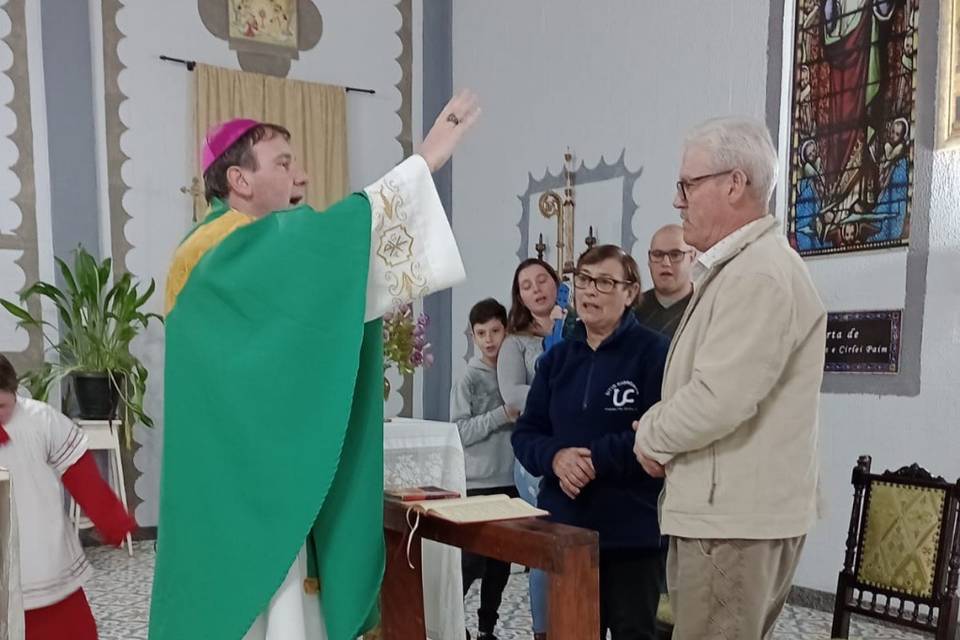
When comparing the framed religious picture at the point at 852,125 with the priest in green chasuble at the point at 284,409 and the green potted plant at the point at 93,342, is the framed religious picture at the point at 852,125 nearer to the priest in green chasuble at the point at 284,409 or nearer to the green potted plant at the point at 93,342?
the priest in green chasuble at the point at 284,409

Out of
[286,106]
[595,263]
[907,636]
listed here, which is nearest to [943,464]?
A: [907,636]

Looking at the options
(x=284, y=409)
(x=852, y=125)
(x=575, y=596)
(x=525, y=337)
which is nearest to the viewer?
(x=575, y=596)

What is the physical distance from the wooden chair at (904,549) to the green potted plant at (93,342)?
4076 millimetres

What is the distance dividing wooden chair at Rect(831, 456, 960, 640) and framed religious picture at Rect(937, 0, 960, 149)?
187 centimetres

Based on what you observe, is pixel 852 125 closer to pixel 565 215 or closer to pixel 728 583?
pixel 565 215

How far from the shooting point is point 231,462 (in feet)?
4.58

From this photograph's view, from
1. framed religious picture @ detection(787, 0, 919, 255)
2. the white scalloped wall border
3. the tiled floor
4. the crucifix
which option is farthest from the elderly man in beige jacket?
the white scalloped wall border

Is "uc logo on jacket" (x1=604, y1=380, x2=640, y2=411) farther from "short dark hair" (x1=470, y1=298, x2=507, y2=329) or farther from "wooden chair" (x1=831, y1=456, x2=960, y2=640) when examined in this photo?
"short dark hair" (x1=470, y1=298, x2=507, y2=329)

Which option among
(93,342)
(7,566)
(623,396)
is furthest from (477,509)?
(93,342)

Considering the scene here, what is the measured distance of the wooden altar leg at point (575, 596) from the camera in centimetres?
124

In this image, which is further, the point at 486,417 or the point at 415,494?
the point at 486,417

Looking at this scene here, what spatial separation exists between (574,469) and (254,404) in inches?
36.2

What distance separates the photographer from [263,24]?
20.0 feet

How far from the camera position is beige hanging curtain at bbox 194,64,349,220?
5793 millimetres
